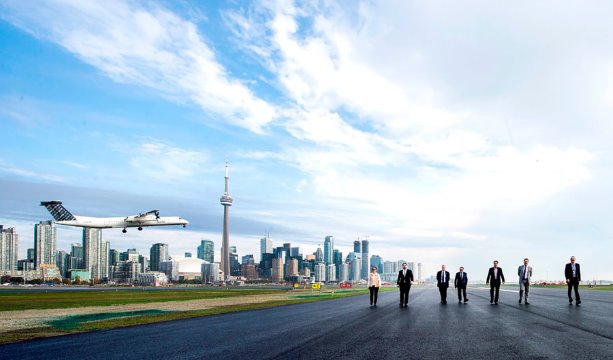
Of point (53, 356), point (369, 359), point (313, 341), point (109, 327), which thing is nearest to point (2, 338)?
point (109, 327)

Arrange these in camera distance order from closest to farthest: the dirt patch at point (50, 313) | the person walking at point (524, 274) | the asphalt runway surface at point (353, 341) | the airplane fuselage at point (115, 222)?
the asphalt runway surface at point (353, 341) → the dirt patch at point (50, 313) → the person walking at point (524, 274) → the airplane fuselage at point (115, 222)

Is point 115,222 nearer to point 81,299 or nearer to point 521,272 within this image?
point 81,299

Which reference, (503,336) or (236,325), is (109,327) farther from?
(503,336)

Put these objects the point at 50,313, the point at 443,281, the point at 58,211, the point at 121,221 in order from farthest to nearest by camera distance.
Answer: the point at 58,211, the point at 121,221, the point at 443,281, the point at 50,313

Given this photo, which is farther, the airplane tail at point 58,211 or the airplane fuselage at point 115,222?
the airplane tail at point 58,211

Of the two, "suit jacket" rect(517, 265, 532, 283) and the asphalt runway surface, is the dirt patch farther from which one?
"suit jacket" rect(517, 265, 532, 283)

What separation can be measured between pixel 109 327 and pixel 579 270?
883 inches

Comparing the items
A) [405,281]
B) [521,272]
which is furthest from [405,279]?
[521,272]

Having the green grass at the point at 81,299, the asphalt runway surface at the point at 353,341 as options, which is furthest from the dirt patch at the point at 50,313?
the asphalt runway surface at the point at 353,341

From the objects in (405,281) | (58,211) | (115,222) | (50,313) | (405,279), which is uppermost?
(58,211)

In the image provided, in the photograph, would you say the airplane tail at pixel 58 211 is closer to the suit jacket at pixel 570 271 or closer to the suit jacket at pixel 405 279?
the suit jacket at pixel 405 279

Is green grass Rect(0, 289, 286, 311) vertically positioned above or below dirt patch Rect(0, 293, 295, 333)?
below

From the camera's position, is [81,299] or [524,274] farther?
[81,299]

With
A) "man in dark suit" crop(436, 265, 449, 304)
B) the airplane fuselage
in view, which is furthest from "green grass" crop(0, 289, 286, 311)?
the airplane fuselage
